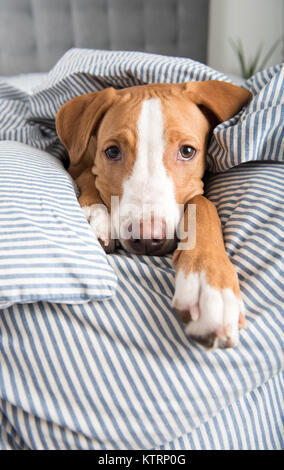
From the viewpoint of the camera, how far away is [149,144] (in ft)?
3.67

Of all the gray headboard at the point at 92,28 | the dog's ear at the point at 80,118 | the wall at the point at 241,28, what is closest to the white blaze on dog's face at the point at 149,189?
the dog's ear at the point at 80,118

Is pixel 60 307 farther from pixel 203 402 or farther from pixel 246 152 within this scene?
pixel 246 152

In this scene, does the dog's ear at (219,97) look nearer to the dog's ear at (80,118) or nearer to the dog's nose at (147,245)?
the dog's ear at (80,118)

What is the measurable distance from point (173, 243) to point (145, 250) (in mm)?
88

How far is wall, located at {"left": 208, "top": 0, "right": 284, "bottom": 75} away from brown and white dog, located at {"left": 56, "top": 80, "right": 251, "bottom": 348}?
317 centimetres

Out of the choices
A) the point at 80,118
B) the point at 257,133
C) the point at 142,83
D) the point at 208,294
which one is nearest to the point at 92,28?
the point at 142,83

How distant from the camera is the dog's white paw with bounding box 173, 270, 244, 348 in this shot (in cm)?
67

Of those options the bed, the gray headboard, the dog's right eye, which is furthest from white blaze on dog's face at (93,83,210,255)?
the gray headboard

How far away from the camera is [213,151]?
123 cm

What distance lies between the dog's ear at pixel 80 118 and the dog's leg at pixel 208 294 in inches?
26.1

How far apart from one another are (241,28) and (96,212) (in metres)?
3.96

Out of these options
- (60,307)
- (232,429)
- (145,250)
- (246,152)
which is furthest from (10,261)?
(246,152)

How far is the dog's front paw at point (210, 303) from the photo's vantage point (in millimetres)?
673

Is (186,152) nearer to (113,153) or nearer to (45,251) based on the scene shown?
(113,153)
